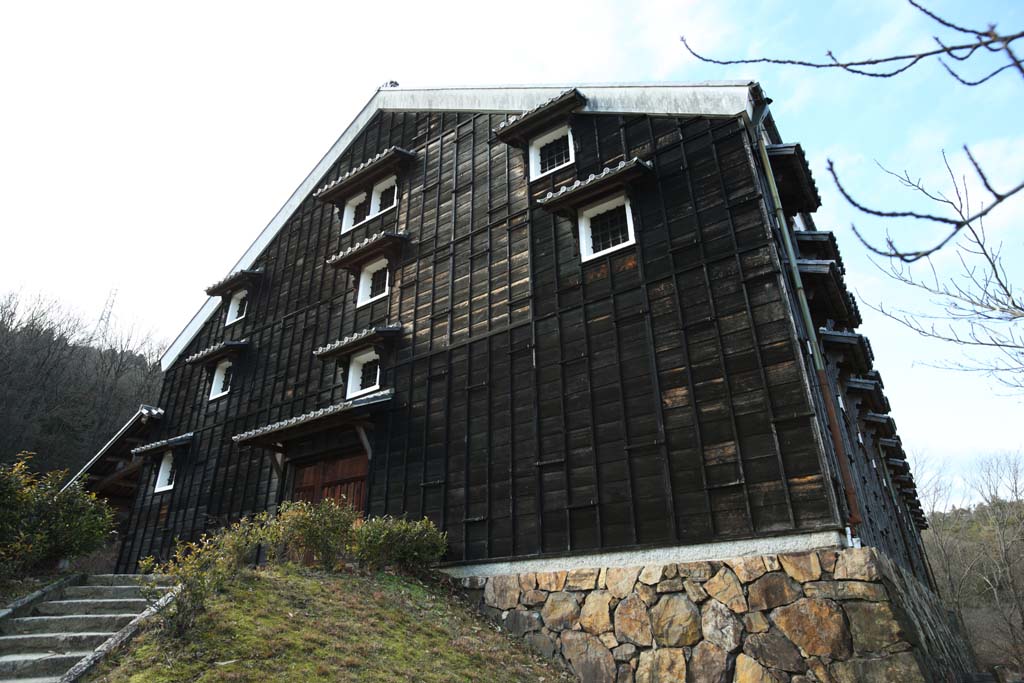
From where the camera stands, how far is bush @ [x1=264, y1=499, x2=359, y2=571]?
9.95 metres

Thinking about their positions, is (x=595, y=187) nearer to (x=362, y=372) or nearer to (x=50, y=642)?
(x=362, y=372)

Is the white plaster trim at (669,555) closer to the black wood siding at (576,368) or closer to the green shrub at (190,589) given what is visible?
the black wood siding at (576,368)

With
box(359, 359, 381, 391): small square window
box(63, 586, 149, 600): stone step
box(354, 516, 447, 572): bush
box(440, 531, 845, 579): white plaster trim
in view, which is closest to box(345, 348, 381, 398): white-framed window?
box(359, 359, 381, 391): small square window

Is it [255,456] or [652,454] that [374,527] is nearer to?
A: [652,454]

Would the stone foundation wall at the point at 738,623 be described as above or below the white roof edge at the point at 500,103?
below

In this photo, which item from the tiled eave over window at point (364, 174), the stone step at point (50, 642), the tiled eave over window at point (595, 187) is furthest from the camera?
the tiled eave over window at point (364, 174)

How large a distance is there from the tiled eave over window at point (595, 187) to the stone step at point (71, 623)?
9434 millimetres

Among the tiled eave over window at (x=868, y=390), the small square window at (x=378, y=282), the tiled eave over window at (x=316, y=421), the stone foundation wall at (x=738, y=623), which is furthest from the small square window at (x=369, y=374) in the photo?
the tiled eave over window at (x=868, y=390)

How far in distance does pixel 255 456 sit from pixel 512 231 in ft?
30.4

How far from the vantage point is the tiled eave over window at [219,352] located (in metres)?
18.5

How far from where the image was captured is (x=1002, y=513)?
3039 cm

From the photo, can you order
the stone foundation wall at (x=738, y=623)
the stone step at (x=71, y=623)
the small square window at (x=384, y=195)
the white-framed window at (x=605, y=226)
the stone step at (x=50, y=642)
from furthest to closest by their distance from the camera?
the small square window at (x=384, y=195) < the white-framed window at (x=605, y=226) < the stone step at (x=71, y=623) < the stone foundation wall at (x=738, y=623) < the stone step at (x=50, y=642)

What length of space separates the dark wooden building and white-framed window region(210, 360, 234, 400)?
0.07m

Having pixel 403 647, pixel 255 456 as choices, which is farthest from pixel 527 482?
pixel 255 456
